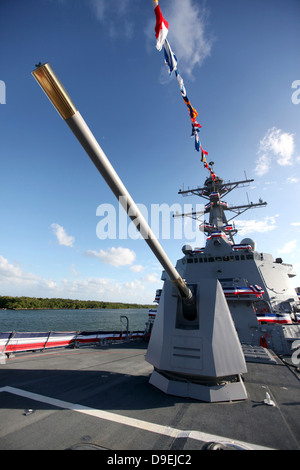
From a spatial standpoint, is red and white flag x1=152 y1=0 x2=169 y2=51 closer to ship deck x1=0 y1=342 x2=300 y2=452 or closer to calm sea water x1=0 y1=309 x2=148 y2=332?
ship deck x1=0 y1=342 x2=300 y2=452

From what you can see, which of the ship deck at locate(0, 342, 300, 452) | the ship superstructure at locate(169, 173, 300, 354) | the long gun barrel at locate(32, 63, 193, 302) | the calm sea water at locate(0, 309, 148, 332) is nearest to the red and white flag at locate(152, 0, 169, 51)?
the long gun barrel at locate(32, 63, 193, 302)

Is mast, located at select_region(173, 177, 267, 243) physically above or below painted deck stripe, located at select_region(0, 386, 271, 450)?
above

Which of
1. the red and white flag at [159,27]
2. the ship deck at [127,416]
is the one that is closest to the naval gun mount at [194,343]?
the ship deck at [127,416]

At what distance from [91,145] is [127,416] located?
3365mm

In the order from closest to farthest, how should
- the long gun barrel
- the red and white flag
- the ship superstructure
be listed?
the long gun barrel
the red and white flag
the ship superstructure

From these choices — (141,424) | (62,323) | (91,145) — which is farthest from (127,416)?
(62,323)

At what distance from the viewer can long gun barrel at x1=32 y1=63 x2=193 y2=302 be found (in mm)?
1743

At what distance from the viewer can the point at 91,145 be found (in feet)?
7.08

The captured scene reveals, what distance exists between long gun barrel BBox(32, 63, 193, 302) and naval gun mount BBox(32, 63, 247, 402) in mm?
23

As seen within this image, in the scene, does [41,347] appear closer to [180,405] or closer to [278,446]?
[180,405]

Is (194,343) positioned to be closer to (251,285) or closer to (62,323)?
(251,285)

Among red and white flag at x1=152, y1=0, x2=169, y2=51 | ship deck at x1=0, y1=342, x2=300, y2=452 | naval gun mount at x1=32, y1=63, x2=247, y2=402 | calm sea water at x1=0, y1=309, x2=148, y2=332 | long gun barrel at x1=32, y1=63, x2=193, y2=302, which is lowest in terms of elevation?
calm sea water at x1=0, y1=309, x2=148, y2=332

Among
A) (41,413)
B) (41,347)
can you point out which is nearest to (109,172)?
(41,413)

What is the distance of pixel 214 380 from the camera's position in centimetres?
364
